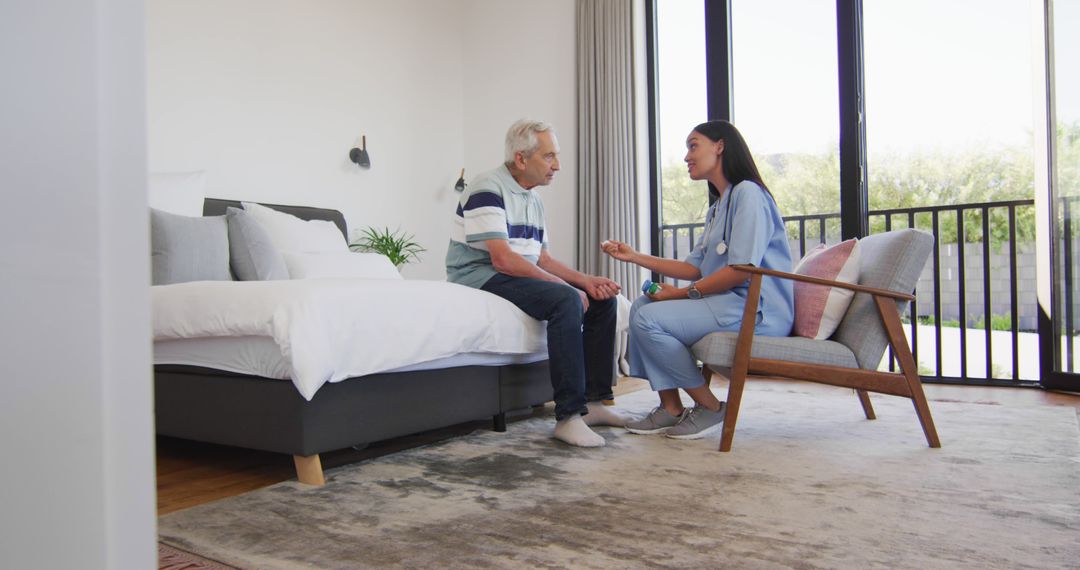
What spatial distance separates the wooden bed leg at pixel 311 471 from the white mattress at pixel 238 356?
9.0 inches

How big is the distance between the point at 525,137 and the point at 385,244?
2.24m

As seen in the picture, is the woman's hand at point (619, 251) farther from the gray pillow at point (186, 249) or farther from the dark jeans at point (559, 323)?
the gray pillow at point (186, 249)

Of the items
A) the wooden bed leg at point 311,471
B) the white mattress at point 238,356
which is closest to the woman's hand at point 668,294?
the white mattress at point 238,356

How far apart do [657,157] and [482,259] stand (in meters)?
2.62

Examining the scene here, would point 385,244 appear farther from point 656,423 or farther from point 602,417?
point 656,423

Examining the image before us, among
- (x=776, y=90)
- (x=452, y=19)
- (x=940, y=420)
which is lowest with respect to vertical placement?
(x=940, y=420)

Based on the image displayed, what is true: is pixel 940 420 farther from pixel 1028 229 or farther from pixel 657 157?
pixel 657 157

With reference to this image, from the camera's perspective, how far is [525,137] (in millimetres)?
2834

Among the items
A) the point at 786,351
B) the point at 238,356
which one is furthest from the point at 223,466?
the point at 786,351

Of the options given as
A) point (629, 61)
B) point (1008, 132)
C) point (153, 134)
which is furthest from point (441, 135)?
point (1008, 132)

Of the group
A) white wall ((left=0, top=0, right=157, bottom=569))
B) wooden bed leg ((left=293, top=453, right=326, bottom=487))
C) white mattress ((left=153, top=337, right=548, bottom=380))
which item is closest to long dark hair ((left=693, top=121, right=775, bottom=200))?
white mattress ((left=153, top=337, right=548, bottom=380))

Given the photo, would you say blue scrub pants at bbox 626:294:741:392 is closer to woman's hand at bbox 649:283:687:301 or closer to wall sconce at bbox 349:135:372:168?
woman's hand at bbox 649:283:687:301

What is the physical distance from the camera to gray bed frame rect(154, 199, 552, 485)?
2.01 metres

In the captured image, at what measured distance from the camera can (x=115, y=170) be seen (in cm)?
39
